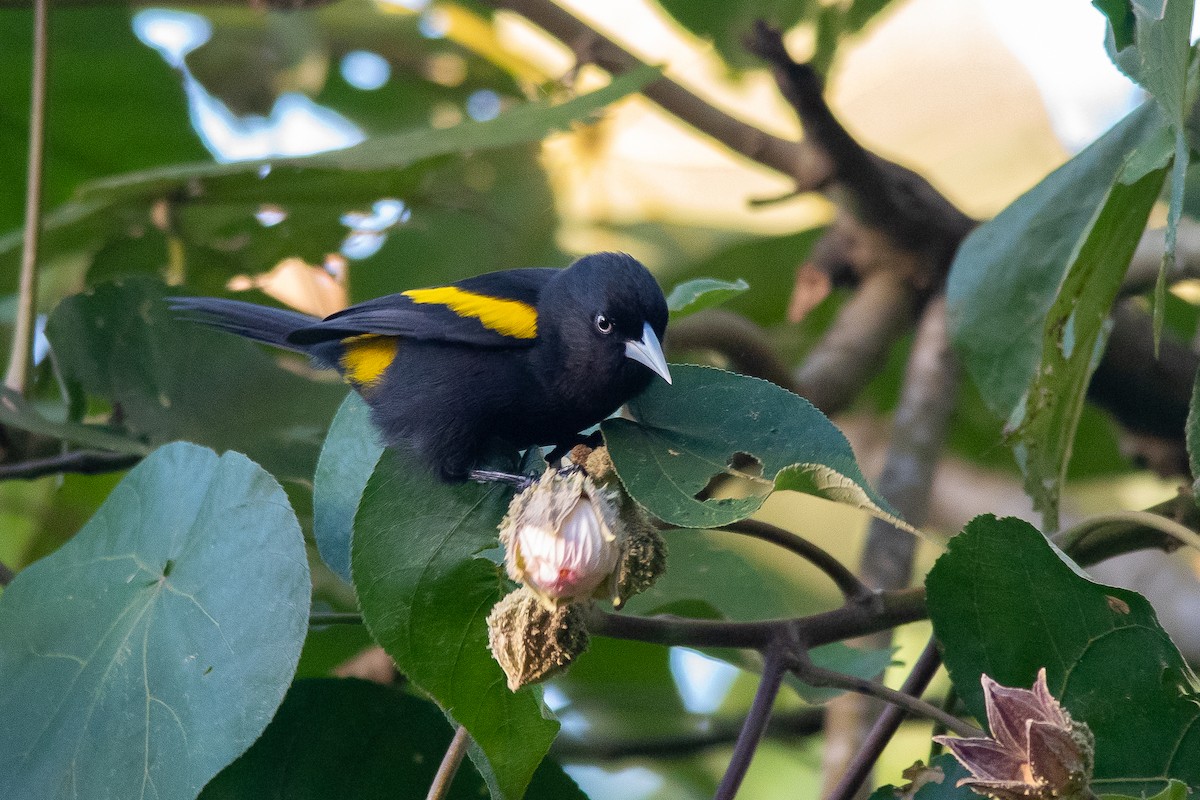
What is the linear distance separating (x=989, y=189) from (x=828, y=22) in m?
1.13

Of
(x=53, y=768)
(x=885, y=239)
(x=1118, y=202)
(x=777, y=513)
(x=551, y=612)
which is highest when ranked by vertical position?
(x=1118, y=202)

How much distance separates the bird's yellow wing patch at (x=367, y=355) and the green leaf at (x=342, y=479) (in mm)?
315

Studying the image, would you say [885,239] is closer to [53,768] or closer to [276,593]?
[276,593]

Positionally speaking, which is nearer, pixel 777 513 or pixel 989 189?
pixel 777 513

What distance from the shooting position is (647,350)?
66.0 inches

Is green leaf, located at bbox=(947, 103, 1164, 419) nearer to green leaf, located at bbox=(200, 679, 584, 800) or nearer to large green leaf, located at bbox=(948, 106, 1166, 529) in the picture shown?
large green leaf, located at bbox=(948, 106, 1166, 529)

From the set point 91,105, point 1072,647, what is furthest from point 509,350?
point 91,105

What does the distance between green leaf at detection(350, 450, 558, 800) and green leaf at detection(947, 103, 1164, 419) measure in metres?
0.87

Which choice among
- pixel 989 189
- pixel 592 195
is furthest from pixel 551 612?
pixel 989 189

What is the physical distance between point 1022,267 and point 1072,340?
1.00 ft

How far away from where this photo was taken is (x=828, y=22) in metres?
2.66

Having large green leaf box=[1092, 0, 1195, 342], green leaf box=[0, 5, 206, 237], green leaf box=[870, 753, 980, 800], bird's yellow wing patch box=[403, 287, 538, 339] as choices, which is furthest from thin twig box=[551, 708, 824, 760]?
green leaf box=[0, 5, 206, 237]

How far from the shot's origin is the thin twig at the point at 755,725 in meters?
1.28

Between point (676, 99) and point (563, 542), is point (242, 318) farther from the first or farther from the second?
point (563, 542)
